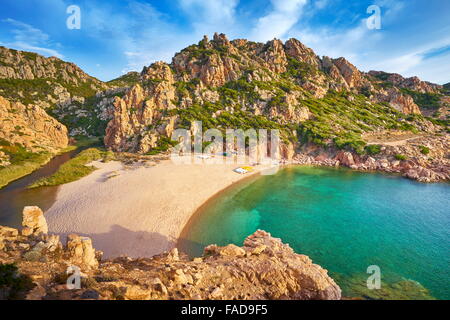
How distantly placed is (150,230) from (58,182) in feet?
67.5

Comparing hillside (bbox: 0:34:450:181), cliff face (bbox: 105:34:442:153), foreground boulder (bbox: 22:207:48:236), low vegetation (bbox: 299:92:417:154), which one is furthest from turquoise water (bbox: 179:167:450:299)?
cliff face (bbox: 105:34:442:153)

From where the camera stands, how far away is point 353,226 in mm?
19375

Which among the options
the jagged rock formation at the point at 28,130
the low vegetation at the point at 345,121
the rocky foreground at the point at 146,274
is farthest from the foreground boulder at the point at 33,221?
the low vegetation at the point at 345,121

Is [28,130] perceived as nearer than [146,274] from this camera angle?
No

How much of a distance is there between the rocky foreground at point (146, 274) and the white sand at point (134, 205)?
438cm

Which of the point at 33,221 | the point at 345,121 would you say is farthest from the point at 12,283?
the point at 345,121

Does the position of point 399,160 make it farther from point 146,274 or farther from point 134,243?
point 146,274

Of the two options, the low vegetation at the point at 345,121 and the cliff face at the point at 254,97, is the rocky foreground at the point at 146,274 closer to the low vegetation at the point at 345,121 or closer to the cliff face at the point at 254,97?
the cliff face at the point at 254,97

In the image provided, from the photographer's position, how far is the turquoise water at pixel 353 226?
43.9 feet

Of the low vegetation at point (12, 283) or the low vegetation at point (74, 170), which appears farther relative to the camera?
the low vegetation at point (74, 170)

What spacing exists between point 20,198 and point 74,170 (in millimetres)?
8424

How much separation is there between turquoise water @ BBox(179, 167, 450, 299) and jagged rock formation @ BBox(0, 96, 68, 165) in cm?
3975

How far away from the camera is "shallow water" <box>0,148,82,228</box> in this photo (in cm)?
2014
